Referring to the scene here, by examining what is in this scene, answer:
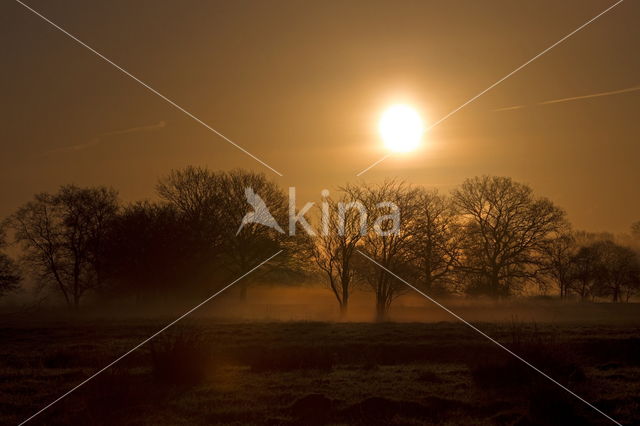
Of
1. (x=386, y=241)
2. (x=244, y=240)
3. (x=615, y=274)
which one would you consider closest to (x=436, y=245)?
(x=386, y=241)

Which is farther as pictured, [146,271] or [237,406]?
[146,271]

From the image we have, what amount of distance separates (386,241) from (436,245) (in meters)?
6.97

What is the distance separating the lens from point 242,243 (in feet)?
170

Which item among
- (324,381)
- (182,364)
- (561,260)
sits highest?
(561,260)

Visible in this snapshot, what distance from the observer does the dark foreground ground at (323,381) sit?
12156 mm

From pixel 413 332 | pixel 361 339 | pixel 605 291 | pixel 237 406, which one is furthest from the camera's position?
pixel 605 291

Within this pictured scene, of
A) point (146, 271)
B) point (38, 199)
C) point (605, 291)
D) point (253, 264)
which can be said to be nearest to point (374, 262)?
point (253, 264)

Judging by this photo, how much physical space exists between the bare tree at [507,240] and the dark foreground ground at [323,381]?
24058 millimetres

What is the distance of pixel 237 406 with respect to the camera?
12773 millimetres

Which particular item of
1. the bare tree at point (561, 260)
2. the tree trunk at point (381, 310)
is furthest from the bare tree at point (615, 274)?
the tree trunk at point (381, 310)

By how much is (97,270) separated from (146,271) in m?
5.51

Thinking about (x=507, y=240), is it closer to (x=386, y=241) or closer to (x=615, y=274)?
(x=386, y=241)

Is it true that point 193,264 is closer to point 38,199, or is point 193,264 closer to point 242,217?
point 242,217

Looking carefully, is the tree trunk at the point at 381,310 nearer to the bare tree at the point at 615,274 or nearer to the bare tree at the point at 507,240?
the bare tree at the point at 507,240
